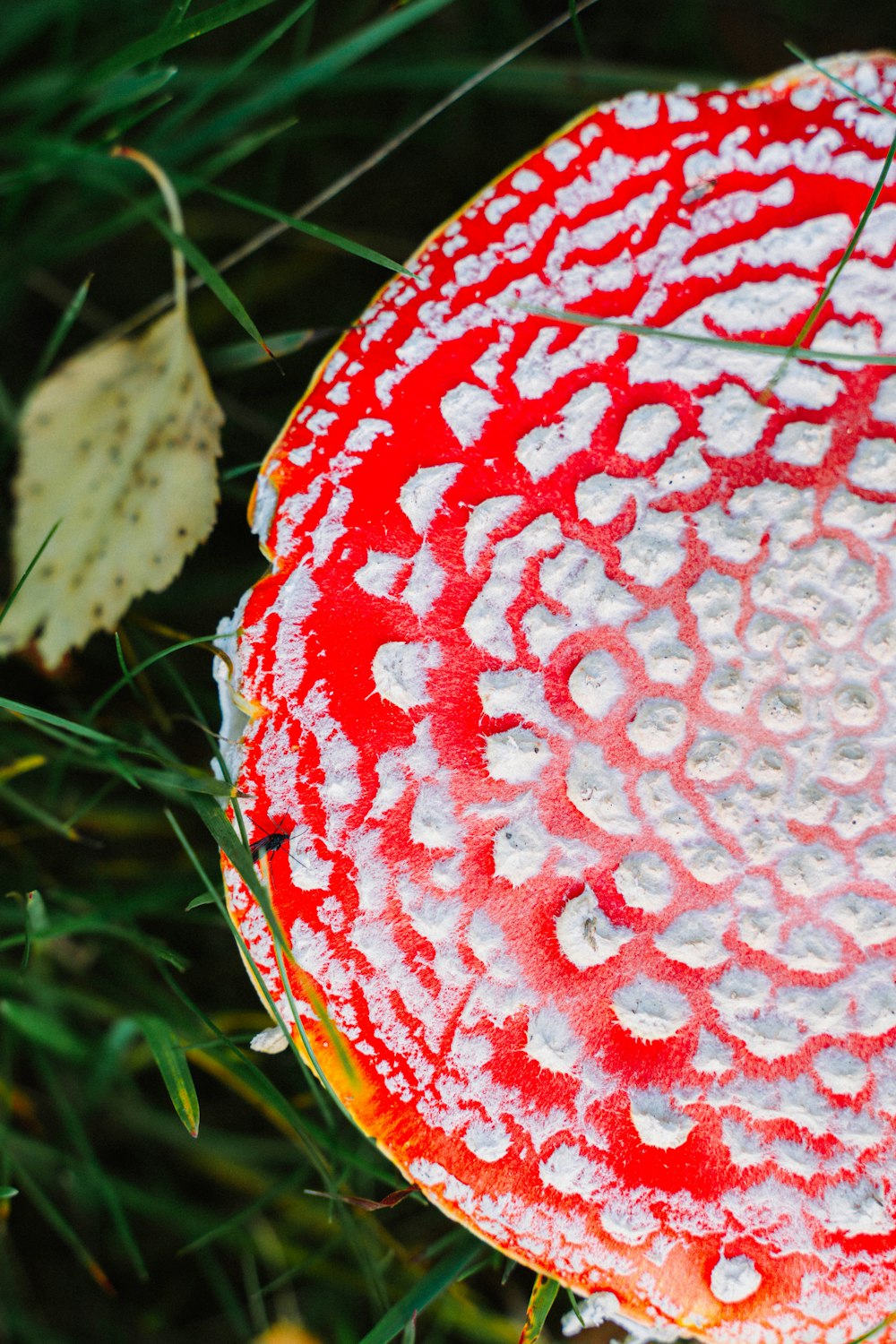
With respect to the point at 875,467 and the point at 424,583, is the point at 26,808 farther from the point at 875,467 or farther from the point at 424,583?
the point at 875,467

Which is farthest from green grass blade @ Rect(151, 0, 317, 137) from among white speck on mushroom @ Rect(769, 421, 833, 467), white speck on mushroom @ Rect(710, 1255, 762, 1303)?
white speck on mushroom @ Rect(710, 1255, 762, 1303)

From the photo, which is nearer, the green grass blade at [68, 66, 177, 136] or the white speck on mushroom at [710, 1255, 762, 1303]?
the white speck on mushroom at [710, 1255, 762, 1303]

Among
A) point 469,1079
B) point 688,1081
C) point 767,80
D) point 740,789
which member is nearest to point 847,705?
point 740,789

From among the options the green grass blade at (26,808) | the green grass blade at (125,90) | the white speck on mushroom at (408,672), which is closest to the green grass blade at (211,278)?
the green grass blade at (125,90)

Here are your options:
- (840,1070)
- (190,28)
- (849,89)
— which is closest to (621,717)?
(840,1070)

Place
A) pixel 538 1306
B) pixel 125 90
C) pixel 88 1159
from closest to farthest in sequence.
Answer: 1. pixel 538 1306
2. pixel 125 90
3. pixel 88 1159

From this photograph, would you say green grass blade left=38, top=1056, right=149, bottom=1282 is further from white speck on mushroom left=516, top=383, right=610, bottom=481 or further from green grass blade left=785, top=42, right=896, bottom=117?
green grass blade left=785, top=42, right=896, bottom=117

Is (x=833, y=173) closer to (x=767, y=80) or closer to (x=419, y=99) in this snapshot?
(x=767, y=80)
